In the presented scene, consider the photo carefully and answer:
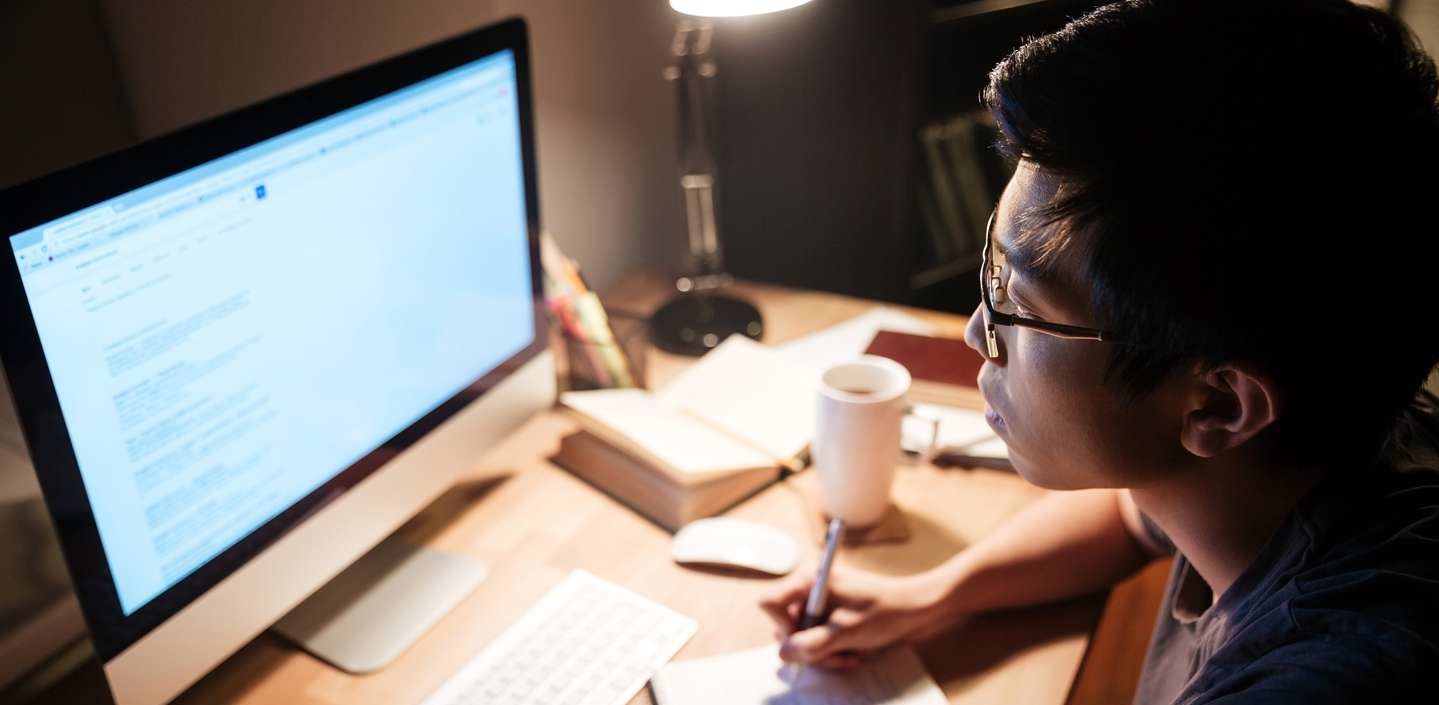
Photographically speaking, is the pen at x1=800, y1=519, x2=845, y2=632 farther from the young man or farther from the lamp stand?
the lamp stand

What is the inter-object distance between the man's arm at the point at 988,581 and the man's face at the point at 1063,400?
0.52ft

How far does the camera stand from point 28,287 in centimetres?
65

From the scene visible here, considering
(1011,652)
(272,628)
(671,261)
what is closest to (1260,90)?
(1011,652)

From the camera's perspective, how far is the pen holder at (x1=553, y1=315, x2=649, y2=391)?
1247 millimetres

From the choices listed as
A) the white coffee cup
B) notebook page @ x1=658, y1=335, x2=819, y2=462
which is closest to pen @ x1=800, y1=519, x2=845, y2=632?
the white coffee cup

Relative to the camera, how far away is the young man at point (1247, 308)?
2.04 ft

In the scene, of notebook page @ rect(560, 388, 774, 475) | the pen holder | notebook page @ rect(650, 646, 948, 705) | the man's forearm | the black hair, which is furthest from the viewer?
the pen holder

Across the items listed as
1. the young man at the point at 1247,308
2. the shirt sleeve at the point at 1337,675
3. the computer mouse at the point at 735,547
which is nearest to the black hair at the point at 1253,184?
the young man at the point at 1247,308

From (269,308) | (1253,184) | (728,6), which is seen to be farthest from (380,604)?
(1253,184)

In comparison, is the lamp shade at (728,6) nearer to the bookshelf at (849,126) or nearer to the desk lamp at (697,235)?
the desk lamp at (697,235)

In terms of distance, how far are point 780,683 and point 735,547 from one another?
18 cm

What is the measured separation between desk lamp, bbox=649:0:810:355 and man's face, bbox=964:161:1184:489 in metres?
0.63

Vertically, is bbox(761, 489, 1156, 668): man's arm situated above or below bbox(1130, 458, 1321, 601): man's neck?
below

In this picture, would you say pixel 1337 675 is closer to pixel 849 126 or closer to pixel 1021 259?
pixel 1021 259
